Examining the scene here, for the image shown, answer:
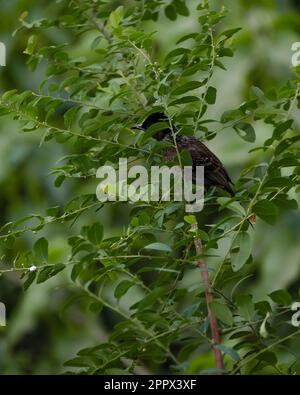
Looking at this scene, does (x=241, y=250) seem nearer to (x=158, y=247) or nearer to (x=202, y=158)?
(x=158, y=247)

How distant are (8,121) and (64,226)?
2.12 ft

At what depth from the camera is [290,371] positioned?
1.83 meters

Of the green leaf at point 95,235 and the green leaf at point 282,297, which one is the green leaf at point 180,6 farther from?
the green leaf at point 282,297

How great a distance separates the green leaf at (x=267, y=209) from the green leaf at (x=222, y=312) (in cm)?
20

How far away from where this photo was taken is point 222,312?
1.76 m

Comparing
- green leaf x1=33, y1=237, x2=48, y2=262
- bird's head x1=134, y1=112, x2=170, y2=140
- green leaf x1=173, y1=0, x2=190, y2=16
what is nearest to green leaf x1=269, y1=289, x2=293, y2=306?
green leaf x1=33, y1=237, x2=48, y2=262

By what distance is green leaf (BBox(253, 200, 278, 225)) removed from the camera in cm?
178

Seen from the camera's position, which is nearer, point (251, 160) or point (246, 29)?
point (251, 160)

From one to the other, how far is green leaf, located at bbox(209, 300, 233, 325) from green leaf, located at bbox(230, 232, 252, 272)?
8 cm

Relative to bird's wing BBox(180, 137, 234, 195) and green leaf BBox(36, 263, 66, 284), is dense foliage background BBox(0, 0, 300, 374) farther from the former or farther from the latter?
bird's wing BBox(180, 137, 234, 195)

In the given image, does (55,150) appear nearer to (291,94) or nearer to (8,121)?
(8,121)

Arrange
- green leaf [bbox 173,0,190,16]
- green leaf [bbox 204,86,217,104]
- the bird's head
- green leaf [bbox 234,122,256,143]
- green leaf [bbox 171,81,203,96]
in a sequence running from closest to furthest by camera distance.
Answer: green leaf [bbox 171,81,203,96], green leaf [bbox 204,86,217,104], green leaf [bbox 234,122,256,143], the bird's head, green leaf [bbox 173,0,190,16]

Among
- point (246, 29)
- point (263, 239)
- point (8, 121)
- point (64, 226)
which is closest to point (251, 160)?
point (263, 239)

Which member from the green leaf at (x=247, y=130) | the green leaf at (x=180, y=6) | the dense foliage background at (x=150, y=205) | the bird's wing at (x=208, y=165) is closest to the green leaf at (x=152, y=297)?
the dense foliage background at (x=150, y=205)
